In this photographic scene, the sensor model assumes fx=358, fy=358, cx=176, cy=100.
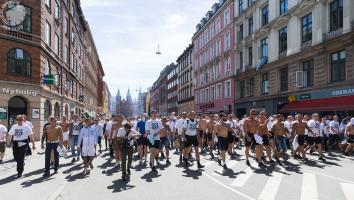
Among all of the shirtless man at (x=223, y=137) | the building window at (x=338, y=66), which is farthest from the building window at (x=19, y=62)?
the building window at (x=338, y=66)

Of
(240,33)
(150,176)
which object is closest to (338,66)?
(150,176)

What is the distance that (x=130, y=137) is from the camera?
33.8 feet

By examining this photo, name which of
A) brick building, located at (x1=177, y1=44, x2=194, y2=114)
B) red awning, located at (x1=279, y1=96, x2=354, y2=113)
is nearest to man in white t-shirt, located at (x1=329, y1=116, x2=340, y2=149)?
red awning, located at (x1=279, y1=96, x2=354, y2=113)

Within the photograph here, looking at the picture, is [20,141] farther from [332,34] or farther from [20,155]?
[332,34]

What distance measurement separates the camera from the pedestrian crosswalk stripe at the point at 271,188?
7629 mm

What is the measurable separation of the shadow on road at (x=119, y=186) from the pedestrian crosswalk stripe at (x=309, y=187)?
13.4ft

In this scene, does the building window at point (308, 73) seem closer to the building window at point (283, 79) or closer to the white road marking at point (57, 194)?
the building window at point (283, 79)

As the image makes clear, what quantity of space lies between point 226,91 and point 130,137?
34719 mm

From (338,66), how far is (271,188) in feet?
53.6

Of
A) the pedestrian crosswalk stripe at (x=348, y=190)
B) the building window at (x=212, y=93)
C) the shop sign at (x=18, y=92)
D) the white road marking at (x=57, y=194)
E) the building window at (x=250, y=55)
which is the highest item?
the building window at (x=250, y=55)

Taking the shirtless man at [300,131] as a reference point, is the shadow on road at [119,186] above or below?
below

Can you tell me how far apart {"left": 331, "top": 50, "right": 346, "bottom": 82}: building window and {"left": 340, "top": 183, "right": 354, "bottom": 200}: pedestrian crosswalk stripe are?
14.4 meters

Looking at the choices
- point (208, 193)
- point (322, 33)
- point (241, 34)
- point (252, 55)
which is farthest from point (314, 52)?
point (208, 193)

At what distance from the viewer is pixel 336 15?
2230cm
